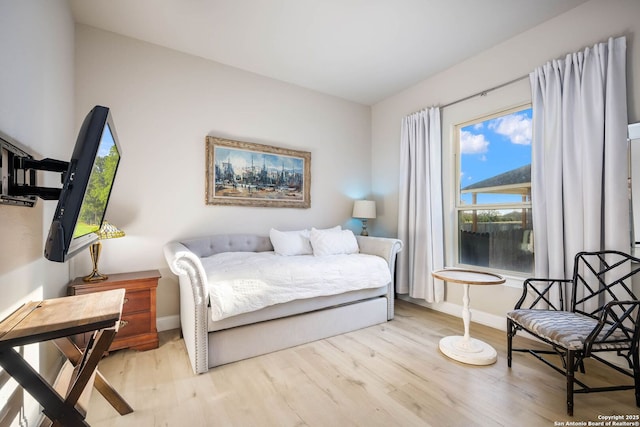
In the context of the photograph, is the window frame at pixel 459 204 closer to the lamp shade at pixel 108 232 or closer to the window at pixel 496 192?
the window at pixel 496 192

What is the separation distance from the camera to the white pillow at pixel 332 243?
3.06 meters

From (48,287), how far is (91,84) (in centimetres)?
180

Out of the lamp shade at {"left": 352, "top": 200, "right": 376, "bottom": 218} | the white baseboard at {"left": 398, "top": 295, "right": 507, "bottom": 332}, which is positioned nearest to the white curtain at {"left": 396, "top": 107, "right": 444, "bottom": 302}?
the white baseboard at {"left": 398, "top": 295, "right": 507, "bottom": 332}

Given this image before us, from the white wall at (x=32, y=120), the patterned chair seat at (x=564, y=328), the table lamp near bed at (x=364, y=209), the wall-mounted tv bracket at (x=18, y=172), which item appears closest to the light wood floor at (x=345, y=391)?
the patterned chair seat at (x=564, y=328)

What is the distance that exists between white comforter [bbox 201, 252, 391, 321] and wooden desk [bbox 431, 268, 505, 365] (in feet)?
2.24

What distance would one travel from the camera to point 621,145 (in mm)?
1959

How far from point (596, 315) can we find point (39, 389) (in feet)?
10.2

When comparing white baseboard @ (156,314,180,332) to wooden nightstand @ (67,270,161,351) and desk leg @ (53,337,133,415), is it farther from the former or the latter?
desk leg @ (53,337,133,415)

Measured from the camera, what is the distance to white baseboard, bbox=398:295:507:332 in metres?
2.68

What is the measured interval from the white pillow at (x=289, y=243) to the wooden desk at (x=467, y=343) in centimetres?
140

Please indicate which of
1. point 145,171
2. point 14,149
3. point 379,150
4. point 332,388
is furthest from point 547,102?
point 145,171

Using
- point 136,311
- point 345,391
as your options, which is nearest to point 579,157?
point 345,391

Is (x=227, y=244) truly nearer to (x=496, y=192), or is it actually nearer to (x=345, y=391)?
(x=345, y=391)

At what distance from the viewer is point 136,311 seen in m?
2.20
